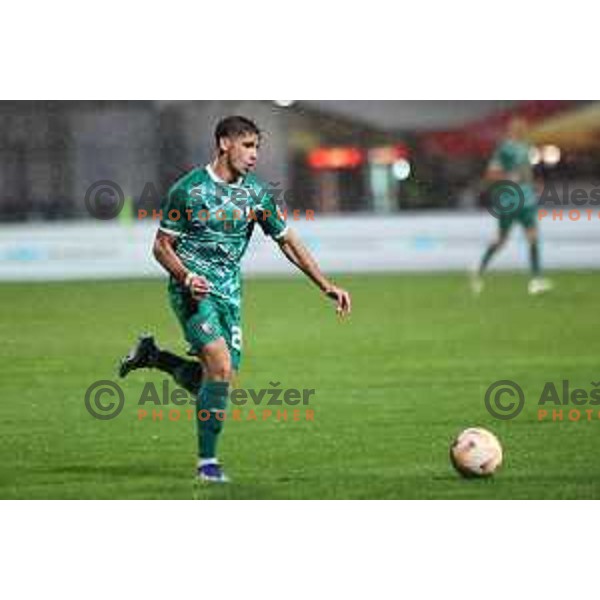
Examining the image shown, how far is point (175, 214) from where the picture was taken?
8.86 m

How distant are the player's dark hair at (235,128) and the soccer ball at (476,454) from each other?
1556mm

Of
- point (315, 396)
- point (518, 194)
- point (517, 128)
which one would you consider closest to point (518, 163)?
point (518, 194)

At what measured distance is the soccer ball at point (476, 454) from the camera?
9.06 meters

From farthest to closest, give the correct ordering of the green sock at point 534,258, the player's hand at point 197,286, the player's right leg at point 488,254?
the green sock at point 534,258 → the player's right leg at point 488,254 → the player's hand at point 197,286

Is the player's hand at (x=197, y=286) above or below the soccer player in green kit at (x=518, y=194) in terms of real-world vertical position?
below

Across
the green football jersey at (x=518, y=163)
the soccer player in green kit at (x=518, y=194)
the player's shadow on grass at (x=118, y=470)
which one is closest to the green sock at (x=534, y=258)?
the soccer player in green kit at (x=518, y=194)

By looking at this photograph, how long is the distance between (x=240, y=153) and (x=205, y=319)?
715mm

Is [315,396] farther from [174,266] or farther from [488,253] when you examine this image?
[488,253]

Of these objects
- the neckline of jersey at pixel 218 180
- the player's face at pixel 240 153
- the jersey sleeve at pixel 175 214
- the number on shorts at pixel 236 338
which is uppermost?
the player's face at pixel 240 153

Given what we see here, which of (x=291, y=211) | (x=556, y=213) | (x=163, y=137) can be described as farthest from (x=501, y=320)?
(x=163, y=137)

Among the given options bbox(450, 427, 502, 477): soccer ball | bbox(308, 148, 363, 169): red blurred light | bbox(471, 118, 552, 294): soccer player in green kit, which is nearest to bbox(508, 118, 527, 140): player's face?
bbox(471, 118, 552, 294): soccer player in green kit

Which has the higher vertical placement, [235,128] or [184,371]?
[235,128]

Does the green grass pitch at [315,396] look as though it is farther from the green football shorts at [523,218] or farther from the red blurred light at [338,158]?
the red blurred light at [338,158]
